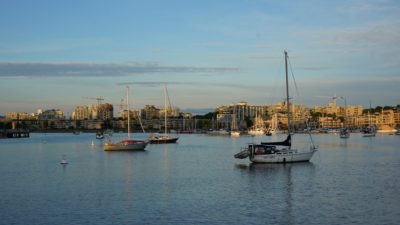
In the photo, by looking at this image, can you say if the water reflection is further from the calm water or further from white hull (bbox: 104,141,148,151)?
white hull (bbox: 104,141,148,151)

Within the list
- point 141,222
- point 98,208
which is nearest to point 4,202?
point 98,208

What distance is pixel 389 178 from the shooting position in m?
42.9

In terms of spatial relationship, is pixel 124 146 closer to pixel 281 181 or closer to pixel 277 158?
pixel 277 158

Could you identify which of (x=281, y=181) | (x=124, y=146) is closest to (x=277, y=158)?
(x=281, y=181)

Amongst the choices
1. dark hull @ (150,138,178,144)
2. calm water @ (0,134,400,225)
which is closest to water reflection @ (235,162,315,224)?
calm water @ (0,134,400,225)

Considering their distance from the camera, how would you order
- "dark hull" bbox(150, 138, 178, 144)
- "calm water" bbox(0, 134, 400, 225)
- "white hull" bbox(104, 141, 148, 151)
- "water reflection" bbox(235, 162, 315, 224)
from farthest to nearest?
"dark hull" bbox(150, 138, 178, 144) < "white hull" bbox(104, 141, 148, 151) < "water reflection" bbox(235, 162, 315, 224) < "calm water" bbox(0, 134, 400, 225)

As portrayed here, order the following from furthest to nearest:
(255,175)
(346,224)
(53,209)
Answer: (255,175), (53,209), (346,224)

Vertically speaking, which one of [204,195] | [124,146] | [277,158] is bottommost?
[204,195]

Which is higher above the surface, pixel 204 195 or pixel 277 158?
pixel 277 158

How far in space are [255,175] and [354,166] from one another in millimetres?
13563

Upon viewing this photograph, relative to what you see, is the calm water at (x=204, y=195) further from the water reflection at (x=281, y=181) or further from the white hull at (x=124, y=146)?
the white hull at (x=124, y=146)

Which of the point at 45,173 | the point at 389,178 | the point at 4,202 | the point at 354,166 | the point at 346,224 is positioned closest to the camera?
the point at 346,224

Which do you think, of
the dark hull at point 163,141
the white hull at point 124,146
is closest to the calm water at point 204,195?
the white hull at point 124,146

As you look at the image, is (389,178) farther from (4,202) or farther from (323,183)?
(4,202)
